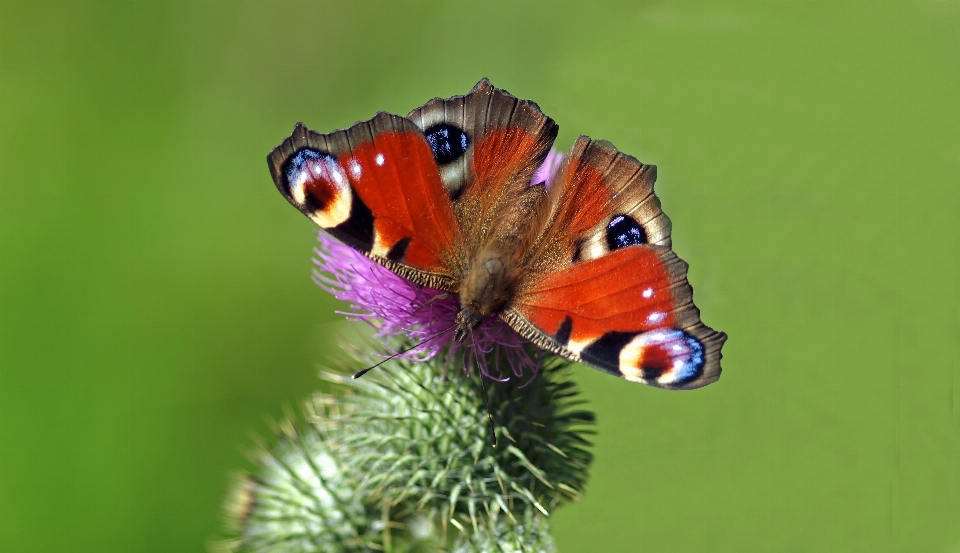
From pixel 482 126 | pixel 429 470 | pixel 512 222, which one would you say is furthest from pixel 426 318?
pixel 482 126

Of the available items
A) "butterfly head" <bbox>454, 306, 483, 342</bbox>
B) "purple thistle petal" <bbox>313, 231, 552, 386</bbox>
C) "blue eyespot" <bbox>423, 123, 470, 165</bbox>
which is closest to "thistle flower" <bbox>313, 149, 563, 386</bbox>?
"purple thistle petal" <bbox>313, 231, 552, 386</bbox>

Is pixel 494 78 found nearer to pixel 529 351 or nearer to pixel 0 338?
pixel 529 351

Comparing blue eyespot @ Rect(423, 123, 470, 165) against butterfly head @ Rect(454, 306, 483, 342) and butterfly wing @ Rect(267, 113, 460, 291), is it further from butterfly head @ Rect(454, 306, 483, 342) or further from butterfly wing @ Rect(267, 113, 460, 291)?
butterfly head @ Rect(454, 306, 483, 342)

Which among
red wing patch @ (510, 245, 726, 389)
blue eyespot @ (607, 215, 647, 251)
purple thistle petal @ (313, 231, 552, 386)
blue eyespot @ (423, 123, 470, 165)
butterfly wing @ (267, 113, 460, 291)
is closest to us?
red wing patch @ (510, 245, 726, 389)

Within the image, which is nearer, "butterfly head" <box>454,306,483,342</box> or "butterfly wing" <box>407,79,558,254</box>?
"butterfly head" <box>454,306,483,342</box>

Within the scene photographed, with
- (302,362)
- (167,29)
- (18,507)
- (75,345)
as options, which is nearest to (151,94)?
(167,29)

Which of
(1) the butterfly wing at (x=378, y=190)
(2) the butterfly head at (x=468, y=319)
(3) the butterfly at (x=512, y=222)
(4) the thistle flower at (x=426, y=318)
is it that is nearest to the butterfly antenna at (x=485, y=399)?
(4) the thistle flower at (x=426, y=318)

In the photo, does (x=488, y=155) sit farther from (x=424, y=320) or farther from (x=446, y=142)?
(x=424, y=320)
